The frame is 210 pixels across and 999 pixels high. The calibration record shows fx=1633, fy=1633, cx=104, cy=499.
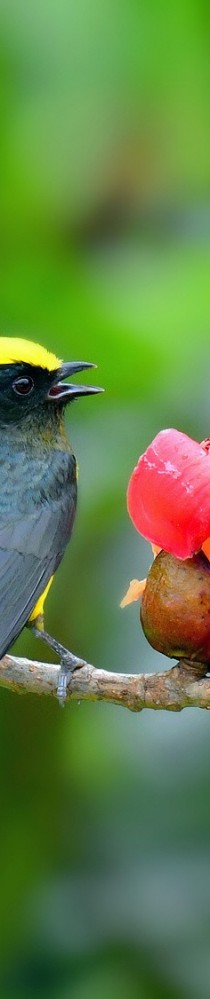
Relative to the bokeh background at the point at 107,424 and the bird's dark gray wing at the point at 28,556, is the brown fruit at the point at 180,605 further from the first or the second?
the bokeh background at the point at 107,424

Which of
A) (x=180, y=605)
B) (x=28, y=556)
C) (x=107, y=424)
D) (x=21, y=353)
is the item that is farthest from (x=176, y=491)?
(x=107, y=424)

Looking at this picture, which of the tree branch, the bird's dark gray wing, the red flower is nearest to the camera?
the red flower

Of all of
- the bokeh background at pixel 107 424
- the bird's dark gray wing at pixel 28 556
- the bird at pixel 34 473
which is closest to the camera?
the bird's dark gray wing at pixel 28 556

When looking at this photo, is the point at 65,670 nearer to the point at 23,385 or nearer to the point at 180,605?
the point at 180,605

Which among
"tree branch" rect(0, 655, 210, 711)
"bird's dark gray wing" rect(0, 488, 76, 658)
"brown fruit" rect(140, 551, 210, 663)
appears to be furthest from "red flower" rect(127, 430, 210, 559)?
"bird's dark gray wing" rect(0, 488, 76, 658)

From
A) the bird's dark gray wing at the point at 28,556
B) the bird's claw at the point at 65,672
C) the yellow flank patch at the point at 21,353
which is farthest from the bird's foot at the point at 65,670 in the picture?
the yellow flank patch at the point at 21,353

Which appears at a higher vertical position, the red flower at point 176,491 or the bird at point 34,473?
the red flower at point 176,491

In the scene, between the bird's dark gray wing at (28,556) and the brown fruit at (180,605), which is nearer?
the brown fruit at (180,605)

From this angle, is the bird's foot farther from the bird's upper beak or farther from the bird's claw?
the bird's upper beak
